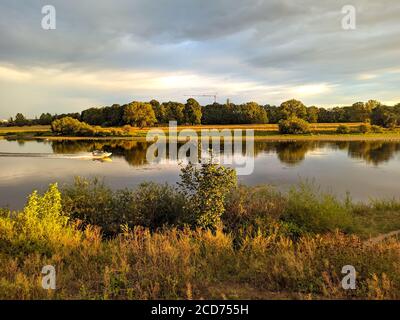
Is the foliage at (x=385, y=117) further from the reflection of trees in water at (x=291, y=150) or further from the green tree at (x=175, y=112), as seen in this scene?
the green tree at (x=175, y=112)

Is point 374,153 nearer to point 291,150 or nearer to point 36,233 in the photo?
point 291,150

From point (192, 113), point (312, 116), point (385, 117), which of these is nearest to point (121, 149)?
point (192, 113)

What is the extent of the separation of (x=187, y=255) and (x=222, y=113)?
125170mm

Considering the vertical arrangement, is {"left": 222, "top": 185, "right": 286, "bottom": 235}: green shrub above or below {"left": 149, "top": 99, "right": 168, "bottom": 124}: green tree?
below

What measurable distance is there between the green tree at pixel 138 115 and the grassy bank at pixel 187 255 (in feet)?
339

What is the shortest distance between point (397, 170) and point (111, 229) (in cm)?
3226

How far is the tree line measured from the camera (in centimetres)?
11480

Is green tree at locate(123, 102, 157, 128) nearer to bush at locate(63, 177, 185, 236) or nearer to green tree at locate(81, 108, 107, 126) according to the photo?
green tree at locate(81, 108, 107, 126)

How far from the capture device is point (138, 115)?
113375 millimetres

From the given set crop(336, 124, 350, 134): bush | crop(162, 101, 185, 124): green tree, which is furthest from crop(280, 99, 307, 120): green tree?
crop(162, 101, 185, 124): green tree

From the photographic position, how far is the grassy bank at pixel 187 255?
6.07m

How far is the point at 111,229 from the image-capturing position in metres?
11.0

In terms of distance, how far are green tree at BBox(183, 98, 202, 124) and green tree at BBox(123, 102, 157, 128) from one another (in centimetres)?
1504
